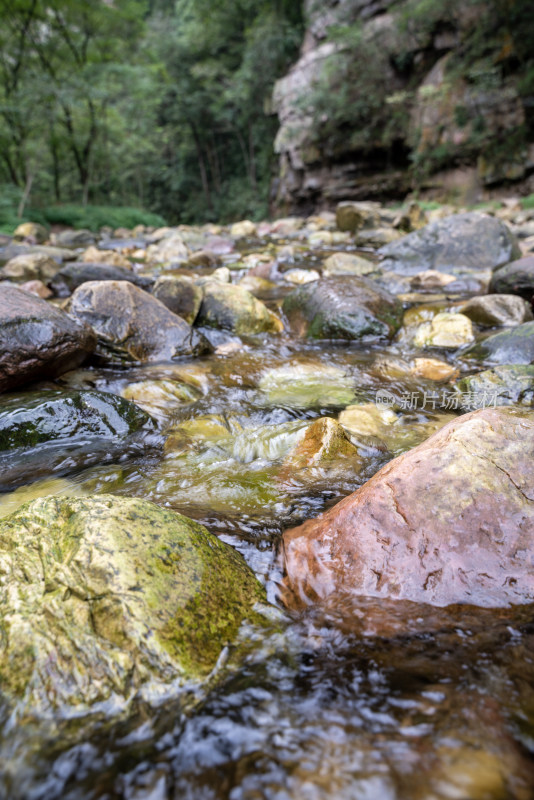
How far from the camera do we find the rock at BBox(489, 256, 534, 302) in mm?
5957

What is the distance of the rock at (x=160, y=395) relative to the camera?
3686 millimetres

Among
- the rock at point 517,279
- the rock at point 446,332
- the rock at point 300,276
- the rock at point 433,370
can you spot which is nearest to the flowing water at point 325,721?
the rock at point 433,370

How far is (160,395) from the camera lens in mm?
3889

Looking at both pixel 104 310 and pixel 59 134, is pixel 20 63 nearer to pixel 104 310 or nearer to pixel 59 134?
pixel 59 134

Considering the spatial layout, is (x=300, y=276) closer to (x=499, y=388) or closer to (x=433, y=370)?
(x=433, y=370)

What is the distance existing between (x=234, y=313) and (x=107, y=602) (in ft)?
15.2

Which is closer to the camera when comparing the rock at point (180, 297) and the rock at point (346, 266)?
the rock at point (180, 297)

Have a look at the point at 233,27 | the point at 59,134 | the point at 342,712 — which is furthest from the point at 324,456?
the point at 233,27

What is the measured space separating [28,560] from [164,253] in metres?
11.0

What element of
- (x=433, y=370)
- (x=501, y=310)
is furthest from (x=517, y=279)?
(x=433, y=370)

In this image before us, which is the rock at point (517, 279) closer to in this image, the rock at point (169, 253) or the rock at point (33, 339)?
the rock at point (33, 339)

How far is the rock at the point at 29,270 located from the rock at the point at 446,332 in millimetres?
7031

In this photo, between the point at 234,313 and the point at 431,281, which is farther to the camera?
the point at 431,281

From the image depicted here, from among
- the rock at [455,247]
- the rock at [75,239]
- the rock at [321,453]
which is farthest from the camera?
the rock at [75,239]
